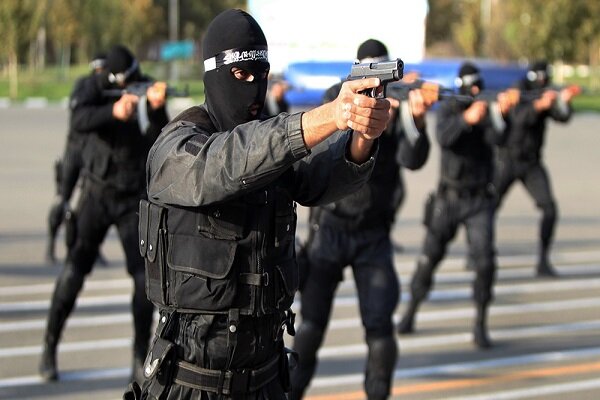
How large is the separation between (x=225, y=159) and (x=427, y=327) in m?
5.19

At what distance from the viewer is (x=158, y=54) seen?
7038cm

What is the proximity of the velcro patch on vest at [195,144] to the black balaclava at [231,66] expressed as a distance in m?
0.25

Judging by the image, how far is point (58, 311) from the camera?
6.59 meters

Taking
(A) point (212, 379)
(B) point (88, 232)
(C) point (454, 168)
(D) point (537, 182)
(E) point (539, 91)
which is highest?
(E) point (539, 91)

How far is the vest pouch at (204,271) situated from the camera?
348cm

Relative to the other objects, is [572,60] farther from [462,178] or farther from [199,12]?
[462,178]

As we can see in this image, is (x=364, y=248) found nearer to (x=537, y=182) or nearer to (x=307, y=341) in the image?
(x=307, y=341)

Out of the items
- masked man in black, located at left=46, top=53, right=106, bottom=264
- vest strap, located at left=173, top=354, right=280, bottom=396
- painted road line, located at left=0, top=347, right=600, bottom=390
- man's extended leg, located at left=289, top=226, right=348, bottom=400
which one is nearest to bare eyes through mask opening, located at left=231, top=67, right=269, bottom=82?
vest strap, located at left=173, top=354, right=280, bottom=396

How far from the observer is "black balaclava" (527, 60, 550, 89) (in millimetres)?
10203

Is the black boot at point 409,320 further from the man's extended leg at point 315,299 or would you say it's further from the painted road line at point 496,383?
the man's extended leg at point 315,299

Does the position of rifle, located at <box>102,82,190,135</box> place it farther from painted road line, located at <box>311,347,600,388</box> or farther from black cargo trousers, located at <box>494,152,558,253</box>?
black cargo trousers, located at <box>494,152,558,253</box>

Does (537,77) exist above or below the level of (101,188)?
above

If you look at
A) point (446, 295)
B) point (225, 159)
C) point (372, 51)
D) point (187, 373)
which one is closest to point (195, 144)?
point (225, 159)

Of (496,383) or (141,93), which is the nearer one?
(141,93)
